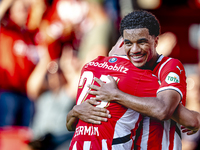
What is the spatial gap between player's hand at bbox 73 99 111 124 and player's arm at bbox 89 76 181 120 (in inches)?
4.2

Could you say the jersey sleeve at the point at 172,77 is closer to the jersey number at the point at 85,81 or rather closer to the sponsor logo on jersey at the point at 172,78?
the sponsor logo on jersey at the point at 172,78

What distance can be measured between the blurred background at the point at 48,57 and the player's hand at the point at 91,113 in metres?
3.87

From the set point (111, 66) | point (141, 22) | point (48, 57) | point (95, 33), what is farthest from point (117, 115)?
point (48, 57)

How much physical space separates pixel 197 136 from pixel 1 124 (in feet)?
16.7

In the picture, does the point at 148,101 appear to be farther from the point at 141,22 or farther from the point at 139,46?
the point at 141,22

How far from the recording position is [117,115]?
8.14 ft

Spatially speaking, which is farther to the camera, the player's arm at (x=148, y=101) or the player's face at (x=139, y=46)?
the player's face at (x=139, y=46)

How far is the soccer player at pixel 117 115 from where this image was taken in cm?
241

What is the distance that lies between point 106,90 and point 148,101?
0.40 meters

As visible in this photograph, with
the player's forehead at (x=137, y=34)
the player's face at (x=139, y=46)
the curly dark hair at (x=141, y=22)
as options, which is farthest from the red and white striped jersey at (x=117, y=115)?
the curly dark hair at (x=141, y=22)

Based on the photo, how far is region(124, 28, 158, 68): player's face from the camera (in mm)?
2686

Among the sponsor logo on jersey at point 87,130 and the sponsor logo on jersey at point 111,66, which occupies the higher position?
the sponsor logo on jersey at point 111,66

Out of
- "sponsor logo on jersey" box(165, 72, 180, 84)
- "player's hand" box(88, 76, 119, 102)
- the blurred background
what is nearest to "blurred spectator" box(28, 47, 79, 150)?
the blurred background

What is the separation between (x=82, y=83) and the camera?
278 cm
